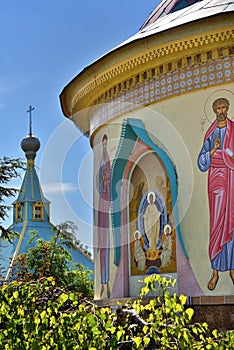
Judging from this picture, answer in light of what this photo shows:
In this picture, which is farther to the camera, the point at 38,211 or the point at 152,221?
the point at 38,211

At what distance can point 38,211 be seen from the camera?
91.6ft

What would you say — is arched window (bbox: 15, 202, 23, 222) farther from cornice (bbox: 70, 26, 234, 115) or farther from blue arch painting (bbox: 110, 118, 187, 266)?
blue arch painting (bbox: 110, 118, 187, 266)

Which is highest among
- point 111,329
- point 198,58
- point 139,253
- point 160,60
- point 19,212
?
point 19,212

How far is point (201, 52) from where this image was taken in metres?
9.10

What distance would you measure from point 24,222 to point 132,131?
18.1m

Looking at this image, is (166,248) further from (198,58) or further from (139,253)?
(198,58)

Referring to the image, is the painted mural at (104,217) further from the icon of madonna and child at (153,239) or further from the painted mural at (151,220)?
the icon of madonna and child at (153,239)

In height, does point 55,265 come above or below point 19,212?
below

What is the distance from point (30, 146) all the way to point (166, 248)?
2025 centimetres

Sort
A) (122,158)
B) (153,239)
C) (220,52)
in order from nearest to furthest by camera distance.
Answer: (220,52)
(153,239)
(122,158)

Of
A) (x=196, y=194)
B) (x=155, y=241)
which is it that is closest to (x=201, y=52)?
(x=196, y=194)

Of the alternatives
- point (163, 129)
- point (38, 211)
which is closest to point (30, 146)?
point (38, 211)

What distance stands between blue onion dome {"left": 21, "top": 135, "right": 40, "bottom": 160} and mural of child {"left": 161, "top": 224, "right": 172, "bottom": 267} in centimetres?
2017

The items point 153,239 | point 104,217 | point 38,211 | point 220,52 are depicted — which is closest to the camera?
point 220,52
